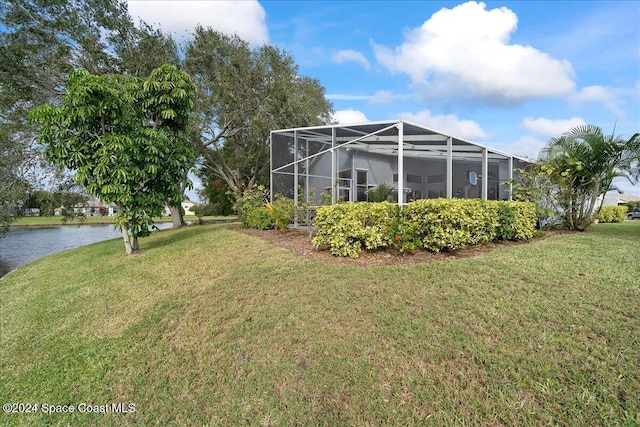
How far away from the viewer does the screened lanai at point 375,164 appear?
9053 mm

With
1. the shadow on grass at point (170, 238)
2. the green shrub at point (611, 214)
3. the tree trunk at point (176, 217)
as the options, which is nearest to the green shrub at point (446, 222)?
the shadow on grass at point (170, 238)

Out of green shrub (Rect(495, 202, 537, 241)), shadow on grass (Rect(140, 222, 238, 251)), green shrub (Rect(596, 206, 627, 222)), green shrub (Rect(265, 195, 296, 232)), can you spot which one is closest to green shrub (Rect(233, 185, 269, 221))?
shadow on grass (Rect(140, 222, 238, 251))

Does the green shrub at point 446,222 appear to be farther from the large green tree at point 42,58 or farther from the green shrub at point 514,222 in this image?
the large green tree at point 42,58

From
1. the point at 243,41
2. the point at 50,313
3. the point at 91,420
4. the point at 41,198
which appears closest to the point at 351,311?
the point at 91,420

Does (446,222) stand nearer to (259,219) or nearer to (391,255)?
(391,255)

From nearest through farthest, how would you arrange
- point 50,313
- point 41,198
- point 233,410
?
point 233,410 → point 50,313 → point 41,198

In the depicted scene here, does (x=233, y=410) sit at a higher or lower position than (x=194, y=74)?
lower

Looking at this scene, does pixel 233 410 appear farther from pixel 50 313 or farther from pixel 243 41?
pixel 243 41

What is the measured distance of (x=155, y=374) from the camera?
9.64ft

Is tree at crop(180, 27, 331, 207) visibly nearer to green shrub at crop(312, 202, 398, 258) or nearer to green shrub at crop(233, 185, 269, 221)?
green shrub at crop(233, 185, 269, 221)

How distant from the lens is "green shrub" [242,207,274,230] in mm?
9680

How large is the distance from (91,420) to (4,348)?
7.70 feet

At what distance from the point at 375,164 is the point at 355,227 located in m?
7.08

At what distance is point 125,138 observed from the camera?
655cm
